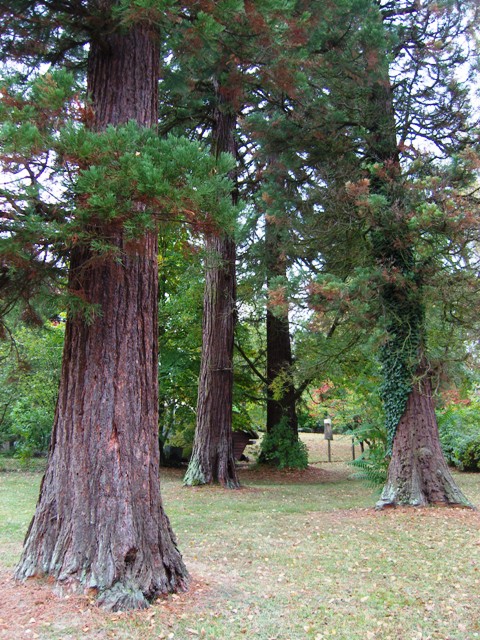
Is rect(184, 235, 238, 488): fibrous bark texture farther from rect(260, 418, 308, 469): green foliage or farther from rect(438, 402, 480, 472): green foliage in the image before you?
rect(438, 402, 480, 472): green foliage

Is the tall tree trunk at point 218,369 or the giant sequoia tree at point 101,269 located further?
the tall tree trunk at point 218,369

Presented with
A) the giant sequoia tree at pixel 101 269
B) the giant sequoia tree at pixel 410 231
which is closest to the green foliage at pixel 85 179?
the giant sequoia tree at pixel 101 269

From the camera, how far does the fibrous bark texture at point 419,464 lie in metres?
8.37

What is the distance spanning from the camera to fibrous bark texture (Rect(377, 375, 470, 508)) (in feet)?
27.5

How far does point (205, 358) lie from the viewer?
11688mm

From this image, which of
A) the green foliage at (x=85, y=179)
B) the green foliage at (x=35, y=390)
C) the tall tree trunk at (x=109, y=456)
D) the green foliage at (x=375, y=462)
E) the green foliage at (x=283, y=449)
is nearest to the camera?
the green foliage at (x=85, y=179)

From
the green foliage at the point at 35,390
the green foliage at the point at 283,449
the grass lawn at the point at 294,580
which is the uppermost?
the green foliage at the point at 35,390

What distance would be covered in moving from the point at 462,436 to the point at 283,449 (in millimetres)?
4835

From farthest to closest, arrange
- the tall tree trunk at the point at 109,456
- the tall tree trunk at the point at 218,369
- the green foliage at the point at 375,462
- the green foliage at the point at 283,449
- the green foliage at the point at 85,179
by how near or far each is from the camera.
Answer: the green foliage at the point at 283,449, the tall tree trunk at the point at 218,369, the green foliage at the point at 375,462, the tall tree trunk at the point at 109,456, the green foliage at the point at 85,179

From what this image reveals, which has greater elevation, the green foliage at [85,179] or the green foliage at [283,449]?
the green foliage at [85,179]

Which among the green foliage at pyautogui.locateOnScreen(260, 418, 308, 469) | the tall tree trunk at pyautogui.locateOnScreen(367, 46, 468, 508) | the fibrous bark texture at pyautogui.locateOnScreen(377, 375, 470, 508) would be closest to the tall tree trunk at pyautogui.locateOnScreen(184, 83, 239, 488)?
the tall tree trunk at pyautogui.locateOnScreen(367, 46, 468, 508)

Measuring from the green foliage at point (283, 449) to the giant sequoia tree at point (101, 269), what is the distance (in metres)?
10.6

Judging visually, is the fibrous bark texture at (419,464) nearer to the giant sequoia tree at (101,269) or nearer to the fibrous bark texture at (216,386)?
the fibrous bark texture at (216,386)

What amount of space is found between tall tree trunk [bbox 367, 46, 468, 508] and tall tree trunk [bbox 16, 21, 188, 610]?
480cm
